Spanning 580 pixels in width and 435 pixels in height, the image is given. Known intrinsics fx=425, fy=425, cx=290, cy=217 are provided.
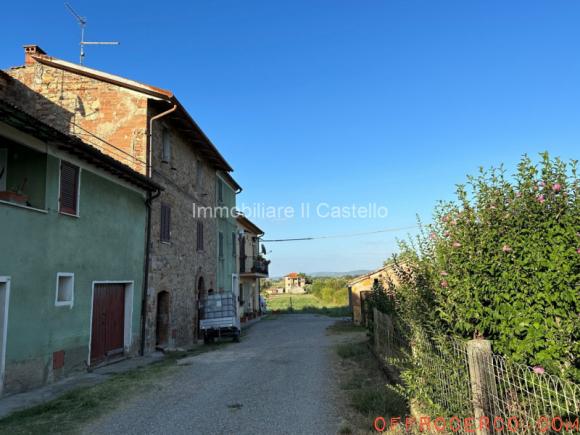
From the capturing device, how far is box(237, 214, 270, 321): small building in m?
28.9

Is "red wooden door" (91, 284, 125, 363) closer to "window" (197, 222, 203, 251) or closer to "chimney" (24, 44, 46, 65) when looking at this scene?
"window" (197, 222, 203, 251)

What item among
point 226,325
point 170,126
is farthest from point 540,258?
point 226,325

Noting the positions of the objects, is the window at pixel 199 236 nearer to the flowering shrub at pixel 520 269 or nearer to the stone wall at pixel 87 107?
the stone wall at pixel 87 107

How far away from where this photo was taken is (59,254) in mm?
8680

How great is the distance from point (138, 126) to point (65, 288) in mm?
5659

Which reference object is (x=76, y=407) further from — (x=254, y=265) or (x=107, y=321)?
(x=254, y=265)

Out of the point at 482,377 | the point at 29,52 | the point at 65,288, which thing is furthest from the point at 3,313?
the point at 29,52

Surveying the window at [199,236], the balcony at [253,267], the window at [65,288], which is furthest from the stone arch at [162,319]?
the balcony at [253,267]

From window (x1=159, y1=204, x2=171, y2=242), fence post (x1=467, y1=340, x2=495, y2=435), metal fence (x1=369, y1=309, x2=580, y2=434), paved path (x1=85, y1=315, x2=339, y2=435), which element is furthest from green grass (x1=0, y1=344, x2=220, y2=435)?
window (x1=159, y1=204, x2=171, y2=242)

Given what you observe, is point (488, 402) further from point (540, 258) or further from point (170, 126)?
point (170, 126)

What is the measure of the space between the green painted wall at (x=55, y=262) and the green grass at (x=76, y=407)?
111 cm

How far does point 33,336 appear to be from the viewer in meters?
7.91

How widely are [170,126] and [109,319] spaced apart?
6922mm

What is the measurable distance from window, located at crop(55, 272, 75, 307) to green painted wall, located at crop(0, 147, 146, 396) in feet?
0.36
